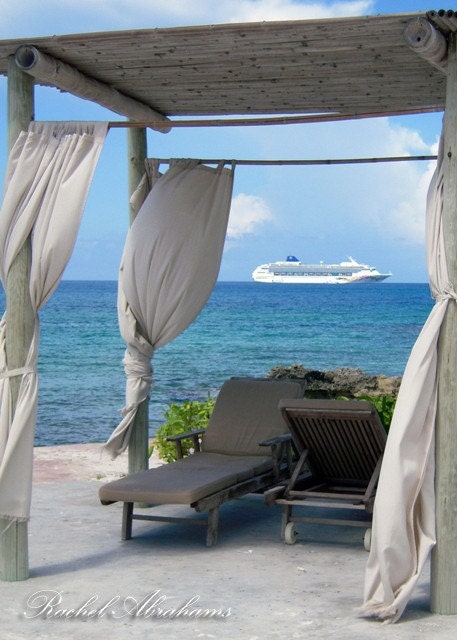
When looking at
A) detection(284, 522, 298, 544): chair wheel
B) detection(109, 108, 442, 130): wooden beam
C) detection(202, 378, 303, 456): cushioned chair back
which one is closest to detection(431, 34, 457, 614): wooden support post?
detection(109, 108, 442, 130): wooden beam

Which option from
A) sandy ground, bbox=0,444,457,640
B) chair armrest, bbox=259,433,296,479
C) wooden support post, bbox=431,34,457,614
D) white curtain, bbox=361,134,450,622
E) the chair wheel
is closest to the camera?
sandy ground, bbox=0,444,457,640

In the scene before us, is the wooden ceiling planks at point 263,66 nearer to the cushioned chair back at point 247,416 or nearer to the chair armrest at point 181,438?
the cushioned chair back at point 247,416

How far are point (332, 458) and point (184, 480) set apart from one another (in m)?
0.97

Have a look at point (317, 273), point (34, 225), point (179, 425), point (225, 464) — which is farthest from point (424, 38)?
point (317, 273)

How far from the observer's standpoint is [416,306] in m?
49.4

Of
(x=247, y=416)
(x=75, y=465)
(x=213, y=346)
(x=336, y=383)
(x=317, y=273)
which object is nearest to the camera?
(x=247, y=416)

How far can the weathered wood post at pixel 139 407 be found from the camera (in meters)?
7.05

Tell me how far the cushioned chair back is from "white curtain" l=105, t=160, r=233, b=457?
57 cm

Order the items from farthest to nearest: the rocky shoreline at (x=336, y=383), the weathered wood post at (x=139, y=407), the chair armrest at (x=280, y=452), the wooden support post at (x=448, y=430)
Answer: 1. the rocky shoreline at (x=336, y=383)
2. the weathered wood post at (x=139, y=407)
3. the chair armrest at (x=280, y=452)
4. the wooden support post at (x=448, y=430)

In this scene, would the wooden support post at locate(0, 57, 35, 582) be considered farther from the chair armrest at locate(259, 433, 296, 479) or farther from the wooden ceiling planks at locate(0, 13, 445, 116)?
the chair armrest at locate(259, 433, 296, 479)

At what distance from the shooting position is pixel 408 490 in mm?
4500

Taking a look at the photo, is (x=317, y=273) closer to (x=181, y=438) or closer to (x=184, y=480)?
(x=181, y=438)

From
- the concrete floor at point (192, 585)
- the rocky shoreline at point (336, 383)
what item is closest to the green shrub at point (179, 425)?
the rocky shoreline at point (336, 383)

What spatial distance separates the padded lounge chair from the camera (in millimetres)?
5727
